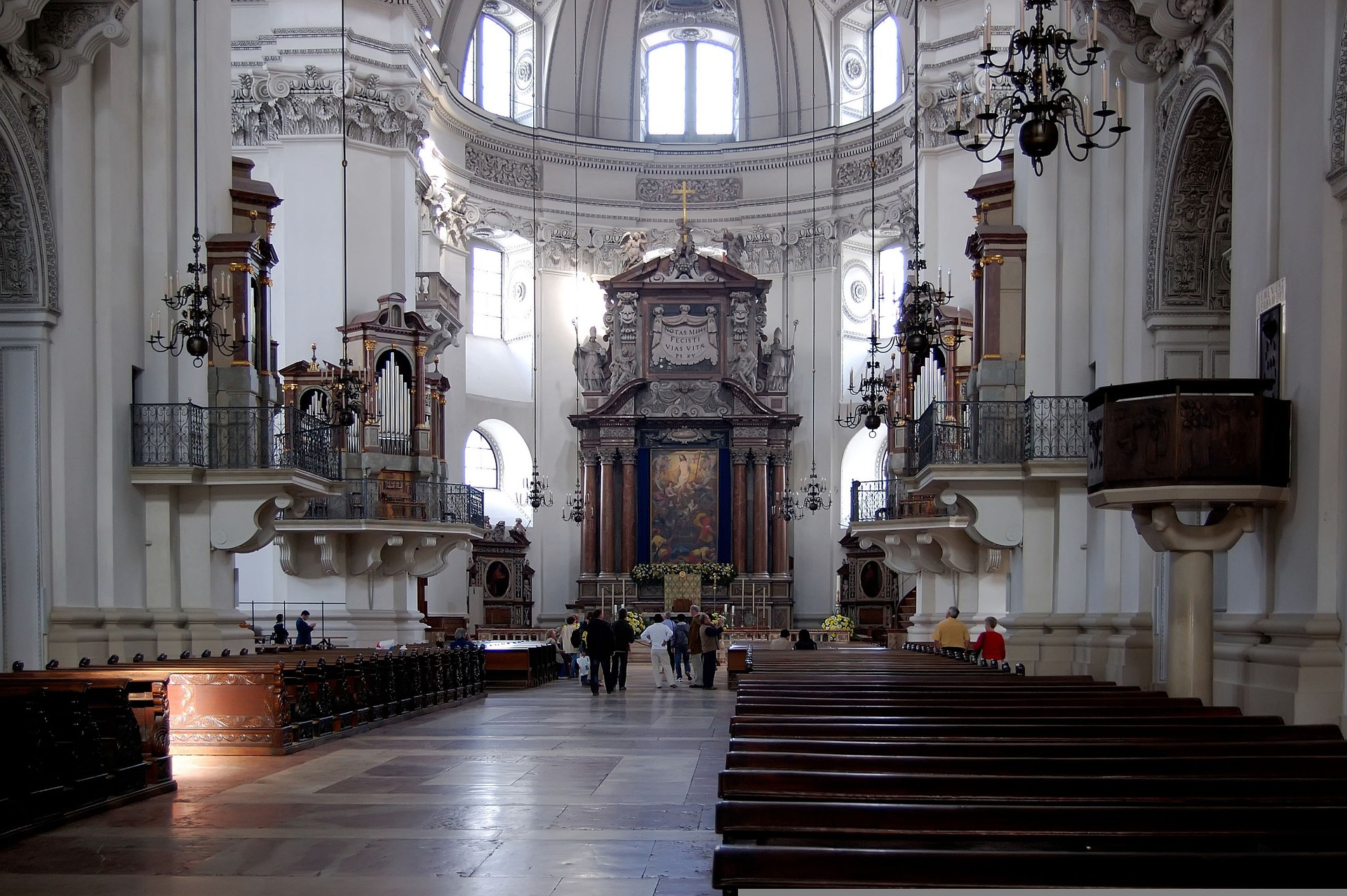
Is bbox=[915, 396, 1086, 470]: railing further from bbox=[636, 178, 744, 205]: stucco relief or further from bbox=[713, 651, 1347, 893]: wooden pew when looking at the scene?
bbox=[636, 178, 744, 205]: stucco relief

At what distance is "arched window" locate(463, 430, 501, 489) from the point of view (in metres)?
33.0

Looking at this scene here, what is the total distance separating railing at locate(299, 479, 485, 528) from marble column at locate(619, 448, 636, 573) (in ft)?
22.6

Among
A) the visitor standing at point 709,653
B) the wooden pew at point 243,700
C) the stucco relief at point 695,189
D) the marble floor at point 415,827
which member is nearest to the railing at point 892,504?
the visitor standing at point 709,653

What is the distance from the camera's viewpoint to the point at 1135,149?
1367 cm

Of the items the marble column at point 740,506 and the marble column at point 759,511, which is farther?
the marble column at point 740,506

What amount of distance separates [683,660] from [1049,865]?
1891cm

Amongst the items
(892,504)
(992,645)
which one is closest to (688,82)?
(892,504)

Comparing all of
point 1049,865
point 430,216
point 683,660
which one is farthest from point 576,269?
point 1049,865

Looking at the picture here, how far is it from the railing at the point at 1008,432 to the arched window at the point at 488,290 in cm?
1752

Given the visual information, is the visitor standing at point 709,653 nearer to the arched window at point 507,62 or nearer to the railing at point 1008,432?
the railing at point 1008,432

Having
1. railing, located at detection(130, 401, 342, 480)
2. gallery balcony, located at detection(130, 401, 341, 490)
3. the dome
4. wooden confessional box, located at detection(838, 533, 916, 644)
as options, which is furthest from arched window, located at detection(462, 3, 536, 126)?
gallery balcony, located at detection(130, 401, 341, 490)

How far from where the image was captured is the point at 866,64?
111 feet

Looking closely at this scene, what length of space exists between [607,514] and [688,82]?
11.5 metres

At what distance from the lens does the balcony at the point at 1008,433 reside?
15523 millimetres
